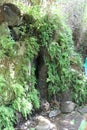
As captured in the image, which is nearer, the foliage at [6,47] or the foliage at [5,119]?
the foliage at [5,119]

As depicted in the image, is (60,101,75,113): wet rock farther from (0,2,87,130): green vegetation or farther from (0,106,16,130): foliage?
(0,106,16,130): foliage

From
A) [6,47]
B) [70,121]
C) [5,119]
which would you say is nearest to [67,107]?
[70,121]

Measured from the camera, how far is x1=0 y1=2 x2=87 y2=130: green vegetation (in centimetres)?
445

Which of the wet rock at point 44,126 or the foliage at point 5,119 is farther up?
the foliage at point 5,119

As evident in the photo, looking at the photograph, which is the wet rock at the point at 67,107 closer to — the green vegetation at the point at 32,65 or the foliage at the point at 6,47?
the green vegetation at the point at 32,65

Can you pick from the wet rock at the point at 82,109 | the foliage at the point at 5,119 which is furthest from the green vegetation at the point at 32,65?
the wet rock at the point at 82,109

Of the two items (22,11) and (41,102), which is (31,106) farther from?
(22,11)

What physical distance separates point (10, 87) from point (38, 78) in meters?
1.09

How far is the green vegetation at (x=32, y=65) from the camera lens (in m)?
4.45

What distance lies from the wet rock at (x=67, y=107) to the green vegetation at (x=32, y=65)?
0.68 feet

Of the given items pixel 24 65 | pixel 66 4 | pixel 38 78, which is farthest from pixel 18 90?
pixel 66 4

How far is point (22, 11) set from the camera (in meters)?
5.38

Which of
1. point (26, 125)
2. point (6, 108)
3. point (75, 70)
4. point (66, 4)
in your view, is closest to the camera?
point (6, 108)

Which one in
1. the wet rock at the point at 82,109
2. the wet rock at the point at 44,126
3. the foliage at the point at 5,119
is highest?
the foliage at the point at 5,119
